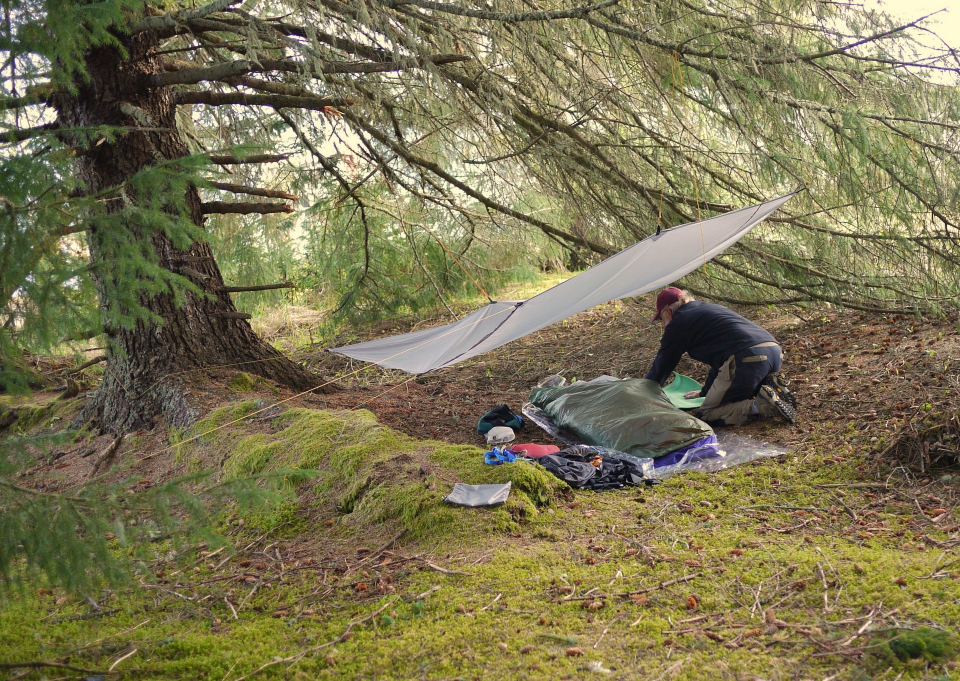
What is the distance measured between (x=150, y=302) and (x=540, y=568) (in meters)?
2.92

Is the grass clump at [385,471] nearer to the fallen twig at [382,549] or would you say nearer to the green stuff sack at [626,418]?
the fallen twig at [382,549]

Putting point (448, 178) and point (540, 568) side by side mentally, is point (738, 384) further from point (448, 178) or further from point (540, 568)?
A: point (448, 178)

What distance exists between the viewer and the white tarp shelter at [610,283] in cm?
360

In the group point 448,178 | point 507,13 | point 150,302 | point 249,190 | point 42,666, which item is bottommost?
point 42,666

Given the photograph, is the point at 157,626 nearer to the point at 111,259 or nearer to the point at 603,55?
the point at 111,259

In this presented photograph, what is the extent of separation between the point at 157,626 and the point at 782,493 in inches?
92.1

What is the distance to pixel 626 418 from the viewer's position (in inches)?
142

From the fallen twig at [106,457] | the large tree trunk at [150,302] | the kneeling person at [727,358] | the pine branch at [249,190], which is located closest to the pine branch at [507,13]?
the pine branch at [249,190]

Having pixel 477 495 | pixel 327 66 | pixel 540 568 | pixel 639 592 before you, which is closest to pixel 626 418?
pixel 477 495

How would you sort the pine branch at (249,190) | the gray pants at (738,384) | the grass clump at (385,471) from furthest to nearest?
the pine branch at (249,190) → the gray pants at (738,384) → the grass clump at (385,471)

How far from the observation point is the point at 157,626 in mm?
2057

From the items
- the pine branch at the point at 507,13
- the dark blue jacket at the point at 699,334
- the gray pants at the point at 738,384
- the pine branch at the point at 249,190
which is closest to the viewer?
the pine branch at the point at 507,13

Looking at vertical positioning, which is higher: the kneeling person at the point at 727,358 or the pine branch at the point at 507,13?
the pine branch at the point at 507,13

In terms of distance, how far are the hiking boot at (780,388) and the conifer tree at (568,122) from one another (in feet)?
2.85
